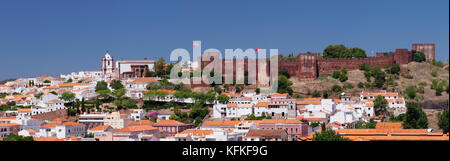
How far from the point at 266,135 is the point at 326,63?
62.6ft

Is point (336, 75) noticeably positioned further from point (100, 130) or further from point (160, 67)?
point (100, 130)

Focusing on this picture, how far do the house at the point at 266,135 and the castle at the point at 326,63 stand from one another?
15.6 meters

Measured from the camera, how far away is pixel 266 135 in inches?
859

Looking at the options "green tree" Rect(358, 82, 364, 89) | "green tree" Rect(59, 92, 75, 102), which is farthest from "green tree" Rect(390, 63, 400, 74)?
"green tree" Rect(59, 92, 75, 102)

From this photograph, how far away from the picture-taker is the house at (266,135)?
21.7 metres

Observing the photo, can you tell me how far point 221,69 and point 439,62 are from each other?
1441 cm

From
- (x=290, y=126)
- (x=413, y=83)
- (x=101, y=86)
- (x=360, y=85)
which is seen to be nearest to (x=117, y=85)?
(x=101, y=86)

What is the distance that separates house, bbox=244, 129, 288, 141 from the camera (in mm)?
21688

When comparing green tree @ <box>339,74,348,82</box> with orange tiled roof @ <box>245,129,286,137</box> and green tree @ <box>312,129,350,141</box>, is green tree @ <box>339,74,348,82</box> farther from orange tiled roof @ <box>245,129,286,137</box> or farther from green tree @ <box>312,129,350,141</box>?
green tree @ <box>312,129,350,141</box>

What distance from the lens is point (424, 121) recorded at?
86.1 feet

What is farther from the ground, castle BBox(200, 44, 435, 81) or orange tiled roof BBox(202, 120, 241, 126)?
castle BBox(200, 44, 435, 81)

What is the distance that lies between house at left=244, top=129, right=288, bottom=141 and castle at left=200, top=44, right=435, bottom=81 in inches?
614
